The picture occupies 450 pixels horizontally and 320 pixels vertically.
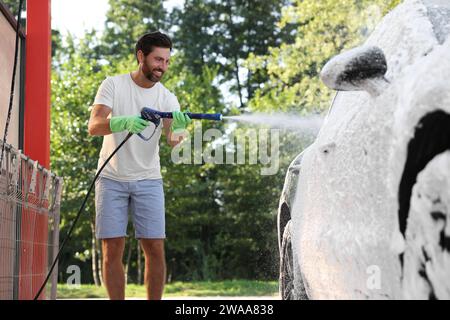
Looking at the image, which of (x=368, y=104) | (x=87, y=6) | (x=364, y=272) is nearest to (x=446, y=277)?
(x=364, y=272)

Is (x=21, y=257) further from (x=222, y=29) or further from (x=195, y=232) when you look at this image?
(x=222, y=29)

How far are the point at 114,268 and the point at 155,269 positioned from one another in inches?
8.5

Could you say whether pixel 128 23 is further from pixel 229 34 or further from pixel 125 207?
pixel 125 207

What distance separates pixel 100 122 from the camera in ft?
12.9

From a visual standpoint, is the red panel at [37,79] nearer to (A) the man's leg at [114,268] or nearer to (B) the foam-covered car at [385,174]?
(A) the man's leg at [114,268]

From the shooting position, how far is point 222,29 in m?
20.3

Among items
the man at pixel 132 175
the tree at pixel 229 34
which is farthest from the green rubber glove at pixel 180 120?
the tree at pixel 229 34

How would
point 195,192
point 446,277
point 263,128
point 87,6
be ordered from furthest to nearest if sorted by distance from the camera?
point 87,6, point 195,192, point 263,128, point 446,277

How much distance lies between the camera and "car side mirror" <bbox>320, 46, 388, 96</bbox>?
7.73ft

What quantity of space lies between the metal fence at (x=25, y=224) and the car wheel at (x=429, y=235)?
201 centimetres

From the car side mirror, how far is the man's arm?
1.74 metres

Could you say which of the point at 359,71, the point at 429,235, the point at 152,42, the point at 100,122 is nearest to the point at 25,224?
the point at 100,122

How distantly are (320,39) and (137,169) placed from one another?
11.8 meters

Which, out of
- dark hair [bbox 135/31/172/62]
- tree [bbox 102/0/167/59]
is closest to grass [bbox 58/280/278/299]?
tree [bbox 102/0/167/59]
